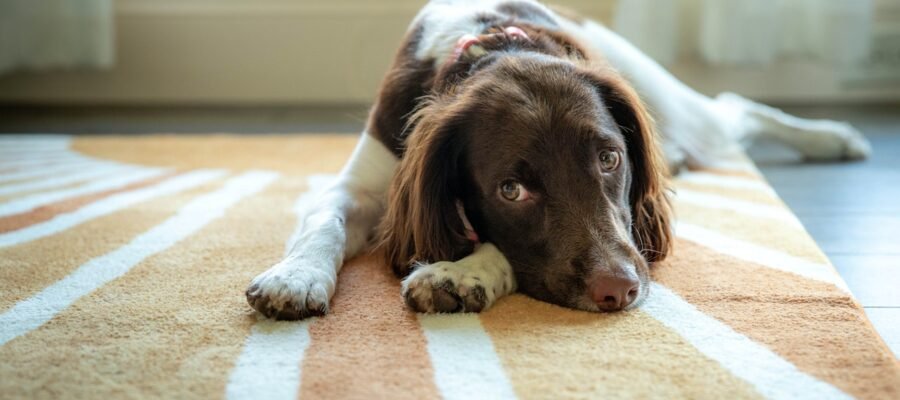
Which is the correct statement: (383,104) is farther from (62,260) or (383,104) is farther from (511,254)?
(62,260)

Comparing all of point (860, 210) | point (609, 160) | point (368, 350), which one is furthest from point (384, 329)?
point (860, 210)

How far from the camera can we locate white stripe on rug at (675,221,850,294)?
1.78 meters

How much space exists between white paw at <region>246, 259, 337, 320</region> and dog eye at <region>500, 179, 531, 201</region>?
0.37 metres

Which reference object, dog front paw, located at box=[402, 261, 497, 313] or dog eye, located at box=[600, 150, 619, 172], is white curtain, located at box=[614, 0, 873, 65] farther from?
dog front paw, located at box=[402, 261, 497, 313]

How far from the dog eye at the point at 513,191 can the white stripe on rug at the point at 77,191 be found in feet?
4.78

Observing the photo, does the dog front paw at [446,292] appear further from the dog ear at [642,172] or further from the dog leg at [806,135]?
the dog leg at [806,135]

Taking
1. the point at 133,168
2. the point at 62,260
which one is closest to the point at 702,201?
the point at 62,260

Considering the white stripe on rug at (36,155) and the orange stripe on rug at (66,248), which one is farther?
the white stripe on rug at (36,155)

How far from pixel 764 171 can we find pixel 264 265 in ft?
6.26

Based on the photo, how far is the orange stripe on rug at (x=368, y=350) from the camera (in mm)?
1252

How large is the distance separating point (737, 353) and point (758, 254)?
64cm

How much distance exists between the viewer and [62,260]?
1.95m

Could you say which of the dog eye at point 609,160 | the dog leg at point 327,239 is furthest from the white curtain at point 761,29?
the dog eye at point 609,160

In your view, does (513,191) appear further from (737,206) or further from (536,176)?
(737,206)
